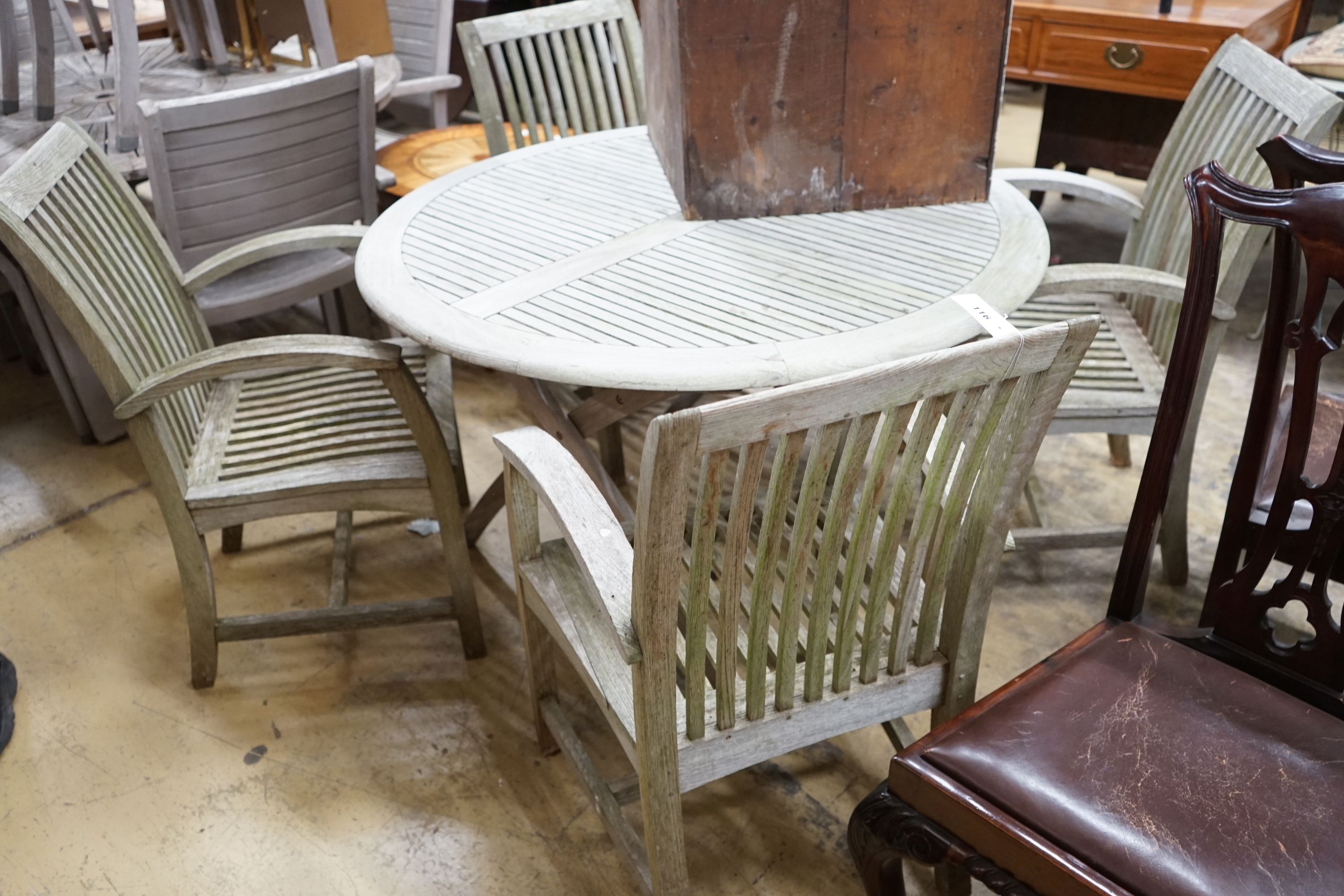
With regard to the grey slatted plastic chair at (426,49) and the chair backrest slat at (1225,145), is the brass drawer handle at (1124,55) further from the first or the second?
the grey slatted plastic chair at (426,49)

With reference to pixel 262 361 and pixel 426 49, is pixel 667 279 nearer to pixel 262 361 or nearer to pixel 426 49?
pixel 262 361

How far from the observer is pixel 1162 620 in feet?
7.77

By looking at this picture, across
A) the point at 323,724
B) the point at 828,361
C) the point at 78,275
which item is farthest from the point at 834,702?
the point at 78,275

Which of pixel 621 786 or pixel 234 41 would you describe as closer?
pixel 621 786

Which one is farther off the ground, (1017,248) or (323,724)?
(1017,248)

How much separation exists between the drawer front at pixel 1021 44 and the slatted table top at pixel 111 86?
2.23 metres

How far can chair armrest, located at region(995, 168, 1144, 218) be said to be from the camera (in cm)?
245

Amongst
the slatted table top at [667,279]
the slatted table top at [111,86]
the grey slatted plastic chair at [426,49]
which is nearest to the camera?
the slatted table top at [667,279]

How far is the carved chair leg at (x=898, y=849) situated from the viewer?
1.29 metres

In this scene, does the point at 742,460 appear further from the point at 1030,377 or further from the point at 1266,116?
the point at 1266,116

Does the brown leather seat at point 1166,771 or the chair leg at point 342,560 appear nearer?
the brown leather seat at point 1166,771

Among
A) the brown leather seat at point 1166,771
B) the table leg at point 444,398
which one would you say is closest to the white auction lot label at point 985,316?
the brown leather seat at point 1166,771

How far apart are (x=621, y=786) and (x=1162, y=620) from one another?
1.36 meters

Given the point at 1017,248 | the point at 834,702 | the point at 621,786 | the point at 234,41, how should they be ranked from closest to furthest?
the point at 834,702 < the point at 621,786 < the point at 1017,248 < the point at 234,41
